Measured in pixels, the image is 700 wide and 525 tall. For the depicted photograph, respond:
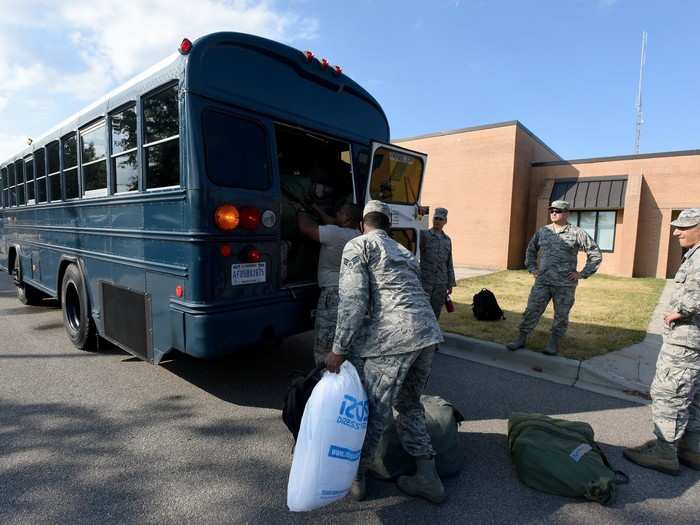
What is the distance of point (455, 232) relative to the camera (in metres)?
18.0

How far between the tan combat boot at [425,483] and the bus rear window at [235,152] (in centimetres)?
233

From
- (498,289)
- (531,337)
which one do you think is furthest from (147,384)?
(498,289)

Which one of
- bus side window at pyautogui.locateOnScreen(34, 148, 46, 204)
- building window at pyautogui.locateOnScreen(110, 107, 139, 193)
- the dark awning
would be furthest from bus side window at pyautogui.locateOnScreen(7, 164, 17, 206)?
the dark awning

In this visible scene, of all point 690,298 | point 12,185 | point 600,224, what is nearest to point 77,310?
point 12,185

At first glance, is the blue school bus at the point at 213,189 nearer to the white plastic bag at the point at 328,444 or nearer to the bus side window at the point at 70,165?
the bus side window at the point at 70,165

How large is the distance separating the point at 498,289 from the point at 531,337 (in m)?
5.24

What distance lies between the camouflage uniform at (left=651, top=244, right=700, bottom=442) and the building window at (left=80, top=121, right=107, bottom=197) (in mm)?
4831

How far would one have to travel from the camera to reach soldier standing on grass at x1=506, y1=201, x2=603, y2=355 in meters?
A: 4.85

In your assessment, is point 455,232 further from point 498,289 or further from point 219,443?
point 219,443

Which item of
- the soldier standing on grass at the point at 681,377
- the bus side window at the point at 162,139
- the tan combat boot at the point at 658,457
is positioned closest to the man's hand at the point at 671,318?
the soldier standing on grass at the point at 681,377

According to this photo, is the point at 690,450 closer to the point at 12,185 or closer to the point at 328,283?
the point at 328,283

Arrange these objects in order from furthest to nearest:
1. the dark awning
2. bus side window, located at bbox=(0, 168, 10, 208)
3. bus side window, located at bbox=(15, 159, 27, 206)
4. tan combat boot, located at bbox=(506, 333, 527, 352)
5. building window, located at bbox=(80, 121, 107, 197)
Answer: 1. the dark awning
2. bus side window, located at bbox=(0, 168, 10, 208)
3. bus side window, located at bbox=(15, 159, 27, 206)
4. tan combat boot, located at bbox=(506, 333, 527, 352)
5. building window, located at bbox=(80, 121, 107, 197)

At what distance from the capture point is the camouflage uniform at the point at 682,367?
271 cm

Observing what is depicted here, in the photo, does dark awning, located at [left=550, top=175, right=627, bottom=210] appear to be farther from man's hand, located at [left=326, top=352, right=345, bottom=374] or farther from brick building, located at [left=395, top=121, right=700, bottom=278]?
man's hand, located at [left=326, top=352, right=345, bottom=374]
